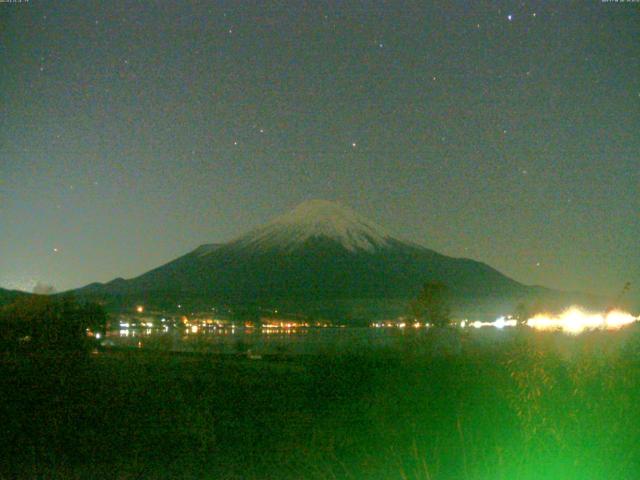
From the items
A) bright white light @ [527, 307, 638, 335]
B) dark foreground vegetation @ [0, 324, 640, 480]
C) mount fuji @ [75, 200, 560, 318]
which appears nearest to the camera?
dark foreground vegetation @ [0, 324, 640, 480]

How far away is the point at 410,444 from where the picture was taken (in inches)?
468

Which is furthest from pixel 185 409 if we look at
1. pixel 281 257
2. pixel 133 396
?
pixel 281 257

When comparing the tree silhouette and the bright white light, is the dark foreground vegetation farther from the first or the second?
the tree silhouette

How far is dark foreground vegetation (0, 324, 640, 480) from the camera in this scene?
8617mm

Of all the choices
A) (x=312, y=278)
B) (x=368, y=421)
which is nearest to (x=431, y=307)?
(x=368, y=421)

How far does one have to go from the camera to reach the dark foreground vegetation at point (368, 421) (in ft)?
28.3

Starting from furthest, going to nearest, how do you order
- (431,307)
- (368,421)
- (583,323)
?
(431,307)
(583,323)
(368,421)

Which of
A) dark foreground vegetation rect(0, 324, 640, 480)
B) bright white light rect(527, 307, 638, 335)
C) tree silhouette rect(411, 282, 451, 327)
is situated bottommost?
dark foreground vegetation rect(0, 324, 640, 480)

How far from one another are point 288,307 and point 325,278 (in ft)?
42.4

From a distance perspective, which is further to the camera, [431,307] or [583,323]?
[431,307]

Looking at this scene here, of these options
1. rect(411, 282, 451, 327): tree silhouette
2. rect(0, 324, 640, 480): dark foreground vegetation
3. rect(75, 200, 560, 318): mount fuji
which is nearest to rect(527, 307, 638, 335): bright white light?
rect(0, 324, 640, 480): dark foreground vegetation

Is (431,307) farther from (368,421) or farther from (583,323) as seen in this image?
(368,421)

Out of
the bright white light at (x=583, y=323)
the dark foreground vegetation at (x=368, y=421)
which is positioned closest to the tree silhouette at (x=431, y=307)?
the dark foreground vegetation at (x=368, y=421)

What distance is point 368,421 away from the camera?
14172 millimetres
